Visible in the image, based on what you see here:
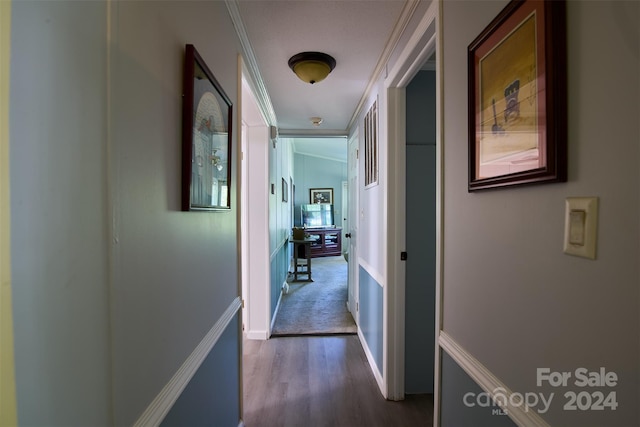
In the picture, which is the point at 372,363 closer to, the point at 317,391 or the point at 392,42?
the point at 317,391

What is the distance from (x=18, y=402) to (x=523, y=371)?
1007 mm

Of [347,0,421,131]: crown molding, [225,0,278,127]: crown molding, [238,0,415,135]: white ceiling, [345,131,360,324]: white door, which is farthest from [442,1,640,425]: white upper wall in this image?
[345,131,360,324]: white door

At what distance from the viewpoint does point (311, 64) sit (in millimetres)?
1965

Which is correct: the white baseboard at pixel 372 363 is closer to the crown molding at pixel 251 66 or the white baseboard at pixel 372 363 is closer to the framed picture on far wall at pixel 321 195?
the crown molding at pixel 251 66

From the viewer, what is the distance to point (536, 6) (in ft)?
2.21

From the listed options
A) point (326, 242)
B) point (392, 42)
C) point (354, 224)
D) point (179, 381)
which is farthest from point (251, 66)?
point (326, 242)

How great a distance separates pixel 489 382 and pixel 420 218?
136cm

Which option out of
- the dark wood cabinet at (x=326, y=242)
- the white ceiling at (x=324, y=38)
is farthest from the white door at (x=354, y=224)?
the dark wood cabinet at (x=326, y=242)

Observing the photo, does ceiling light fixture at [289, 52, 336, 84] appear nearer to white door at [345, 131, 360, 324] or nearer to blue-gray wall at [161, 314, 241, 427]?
white door at [345, 131, 360, 324]

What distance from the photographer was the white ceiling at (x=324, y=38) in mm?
1523

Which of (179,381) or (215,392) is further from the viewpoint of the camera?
(215,392)

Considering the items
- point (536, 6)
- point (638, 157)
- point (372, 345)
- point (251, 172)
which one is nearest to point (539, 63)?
point (536, 6)

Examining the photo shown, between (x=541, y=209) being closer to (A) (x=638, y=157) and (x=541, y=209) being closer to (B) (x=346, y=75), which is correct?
(A) (x=638, y=157)

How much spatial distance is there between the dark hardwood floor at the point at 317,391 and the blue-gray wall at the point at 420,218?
34 cm
